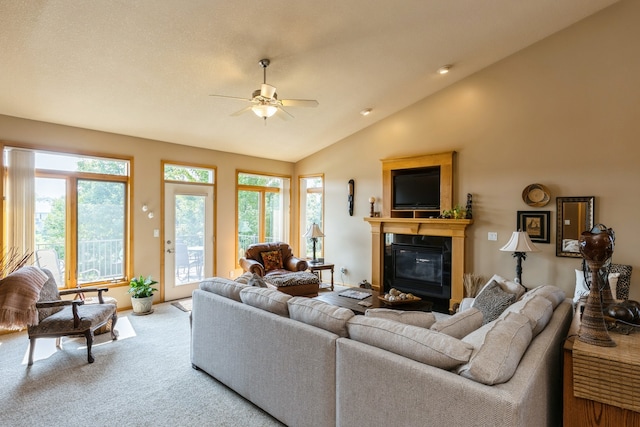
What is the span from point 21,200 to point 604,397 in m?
5.73

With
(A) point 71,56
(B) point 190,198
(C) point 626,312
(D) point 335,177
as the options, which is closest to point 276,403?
(C) point 626,312

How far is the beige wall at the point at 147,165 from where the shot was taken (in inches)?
166

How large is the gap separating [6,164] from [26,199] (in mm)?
465

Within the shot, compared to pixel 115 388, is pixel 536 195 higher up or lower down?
higher up

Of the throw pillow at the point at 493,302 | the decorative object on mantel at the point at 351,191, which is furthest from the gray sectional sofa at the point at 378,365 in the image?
the decorative object on mantel at the point at 351,191

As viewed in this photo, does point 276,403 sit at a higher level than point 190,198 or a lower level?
lower

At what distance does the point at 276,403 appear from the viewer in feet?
7.18

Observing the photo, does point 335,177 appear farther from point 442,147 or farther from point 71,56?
point 71,56

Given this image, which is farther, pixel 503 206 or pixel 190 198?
pixel 190 198

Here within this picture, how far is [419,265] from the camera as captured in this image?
213 inches

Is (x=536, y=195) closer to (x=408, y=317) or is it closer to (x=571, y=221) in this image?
(x=571, y=221)

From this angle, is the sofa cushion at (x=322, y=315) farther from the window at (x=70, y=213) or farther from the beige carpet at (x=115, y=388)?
the window at (x=70, y=213)

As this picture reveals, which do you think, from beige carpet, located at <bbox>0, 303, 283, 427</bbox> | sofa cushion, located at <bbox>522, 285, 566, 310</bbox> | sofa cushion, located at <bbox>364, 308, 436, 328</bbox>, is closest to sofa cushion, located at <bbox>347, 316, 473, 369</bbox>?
sofa cushion, located at <bbox>364, 308, 436, 328</bbox>

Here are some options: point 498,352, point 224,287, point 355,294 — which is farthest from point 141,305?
point 498,352
